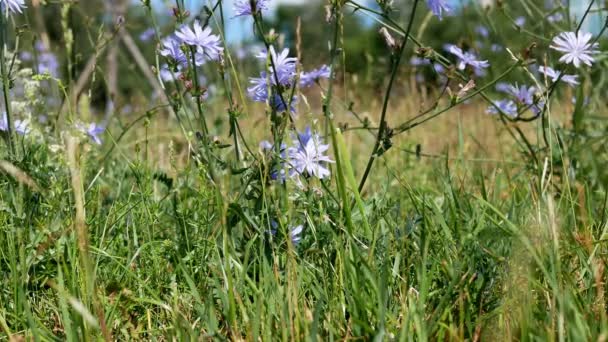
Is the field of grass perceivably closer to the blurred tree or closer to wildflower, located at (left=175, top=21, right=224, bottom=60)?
wildflower, located at (left=175, top=21, right=224, bottom=60)

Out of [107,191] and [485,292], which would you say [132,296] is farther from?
[107,191]

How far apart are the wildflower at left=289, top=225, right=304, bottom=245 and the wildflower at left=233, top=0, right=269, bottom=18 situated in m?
0.51

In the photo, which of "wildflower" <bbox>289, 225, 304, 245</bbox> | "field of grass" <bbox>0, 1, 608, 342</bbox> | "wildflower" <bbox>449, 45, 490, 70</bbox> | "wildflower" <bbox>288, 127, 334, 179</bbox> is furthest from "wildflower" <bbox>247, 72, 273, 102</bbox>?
"wildflower" <bbox>449, 45, 490, 70</bbox>

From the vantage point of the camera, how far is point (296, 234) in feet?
6.10

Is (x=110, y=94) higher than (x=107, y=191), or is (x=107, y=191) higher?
(x=110, y=94)

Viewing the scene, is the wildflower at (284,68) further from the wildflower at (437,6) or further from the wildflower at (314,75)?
the wildflower at (437,6)

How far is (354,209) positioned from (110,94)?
150 cm

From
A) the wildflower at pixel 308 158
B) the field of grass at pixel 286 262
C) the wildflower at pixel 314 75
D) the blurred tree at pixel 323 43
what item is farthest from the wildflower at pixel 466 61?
the wildflower at pixel 308 158

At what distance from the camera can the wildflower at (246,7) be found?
176cm

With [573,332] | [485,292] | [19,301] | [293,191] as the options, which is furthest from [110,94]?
[573,332]

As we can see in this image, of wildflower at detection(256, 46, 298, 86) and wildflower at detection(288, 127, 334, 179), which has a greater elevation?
wildflower at detection(256, 46, 298, 86)

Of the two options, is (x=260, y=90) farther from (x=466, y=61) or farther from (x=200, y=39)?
(x=466, y=61)

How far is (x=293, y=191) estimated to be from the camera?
2057 millimetres

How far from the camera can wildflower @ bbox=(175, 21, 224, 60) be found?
1.69 m
